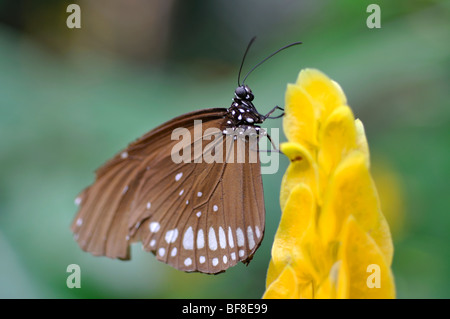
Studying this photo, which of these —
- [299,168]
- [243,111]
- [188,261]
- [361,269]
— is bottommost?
[188,261]

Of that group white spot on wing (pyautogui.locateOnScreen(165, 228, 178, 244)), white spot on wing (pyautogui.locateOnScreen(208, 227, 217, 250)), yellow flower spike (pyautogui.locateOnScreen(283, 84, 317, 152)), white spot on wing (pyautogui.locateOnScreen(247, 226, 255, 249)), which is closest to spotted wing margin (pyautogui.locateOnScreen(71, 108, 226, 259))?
white spot on wing (pyautogui.locateOnScreen(165, 228, 178, 244))

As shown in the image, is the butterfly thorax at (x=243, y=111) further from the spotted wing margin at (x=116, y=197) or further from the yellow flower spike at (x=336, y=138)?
the yellow flower spike at (x=336, y=138)

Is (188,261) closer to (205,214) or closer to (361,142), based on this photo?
(205,214)

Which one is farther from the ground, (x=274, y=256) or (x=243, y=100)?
(x=243, y=100)

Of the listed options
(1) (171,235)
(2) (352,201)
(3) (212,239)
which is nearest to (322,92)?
(2) (352,201)

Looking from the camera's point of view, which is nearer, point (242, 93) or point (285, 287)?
point (285, 287)
